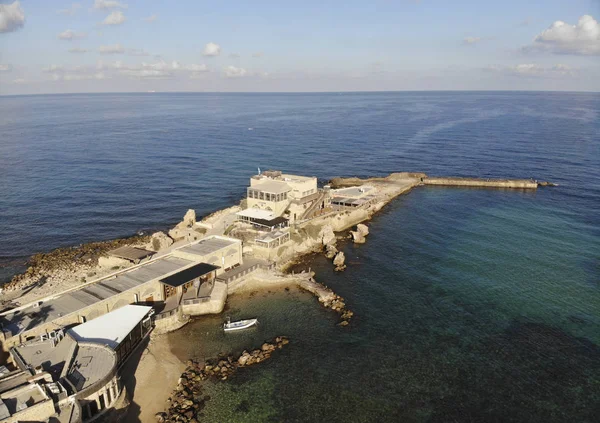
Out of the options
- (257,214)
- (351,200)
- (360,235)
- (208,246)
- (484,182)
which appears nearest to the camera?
(208,246)

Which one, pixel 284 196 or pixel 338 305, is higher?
pixel 284 196

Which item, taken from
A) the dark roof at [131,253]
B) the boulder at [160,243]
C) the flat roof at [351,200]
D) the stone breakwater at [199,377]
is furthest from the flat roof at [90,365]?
the flat roof at [351,200]

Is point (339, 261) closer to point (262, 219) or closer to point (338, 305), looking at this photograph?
point (338, 305)

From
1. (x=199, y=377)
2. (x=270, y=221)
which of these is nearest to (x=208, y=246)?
(x=270, y=221)

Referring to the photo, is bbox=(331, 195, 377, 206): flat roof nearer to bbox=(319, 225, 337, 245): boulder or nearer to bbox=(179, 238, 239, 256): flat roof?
bbox=(319, 225, 337, 245): boulder

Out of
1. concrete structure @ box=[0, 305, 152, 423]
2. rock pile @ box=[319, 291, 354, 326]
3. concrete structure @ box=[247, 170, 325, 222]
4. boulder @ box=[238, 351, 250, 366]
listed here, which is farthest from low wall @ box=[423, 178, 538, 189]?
concrete structure @ box=[0, 305, 152, 423]

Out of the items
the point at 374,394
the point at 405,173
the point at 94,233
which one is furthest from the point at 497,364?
the point at 405,173

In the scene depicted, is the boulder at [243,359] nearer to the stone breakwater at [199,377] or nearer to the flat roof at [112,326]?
the stone breakwater at [199,377]
